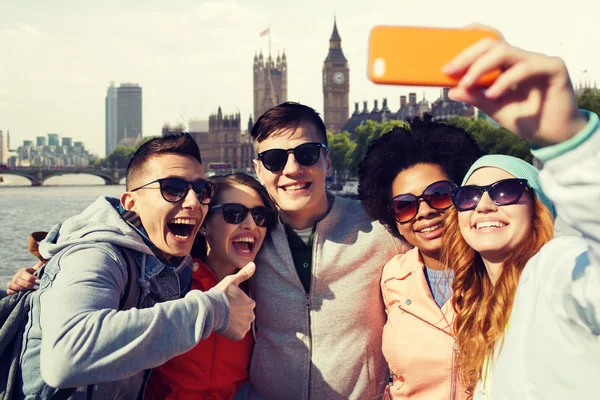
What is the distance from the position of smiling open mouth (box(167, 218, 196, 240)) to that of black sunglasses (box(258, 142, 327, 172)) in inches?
20.8

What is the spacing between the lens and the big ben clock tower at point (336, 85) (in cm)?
9981

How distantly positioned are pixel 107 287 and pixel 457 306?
111 centimetres

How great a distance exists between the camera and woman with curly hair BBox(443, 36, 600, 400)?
0.94m

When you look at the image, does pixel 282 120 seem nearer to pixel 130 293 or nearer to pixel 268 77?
pixel 130 293

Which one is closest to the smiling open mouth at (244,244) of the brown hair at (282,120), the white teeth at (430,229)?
the brown hair at (282,120)

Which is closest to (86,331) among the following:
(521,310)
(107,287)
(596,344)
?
(107,287)

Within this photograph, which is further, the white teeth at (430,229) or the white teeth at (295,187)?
the white teeth at (295,187)

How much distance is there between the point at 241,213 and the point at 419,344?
92cm

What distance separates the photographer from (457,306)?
221 centimetres

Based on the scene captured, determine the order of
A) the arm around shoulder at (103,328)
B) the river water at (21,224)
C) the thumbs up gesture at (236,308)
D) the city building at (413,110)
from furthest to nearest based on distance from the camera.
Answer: the city building at (413,110) → the river water at (21,224) → the thumbs up gesture at (236,308) → the arm around shoulder at (103,328)

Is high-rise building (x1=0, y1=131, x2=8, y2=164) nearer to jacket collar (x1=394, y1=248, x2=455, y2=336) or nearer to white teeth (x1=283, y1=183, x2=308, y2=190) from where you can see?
white teeth (x1=283, y1=183, x2=308, y2=190)

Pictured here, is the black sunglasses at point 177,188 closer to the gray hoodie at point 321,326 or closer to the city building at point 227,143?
the gray hoodie at point 321,326

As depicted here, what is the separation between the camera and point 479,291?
2.10 meters

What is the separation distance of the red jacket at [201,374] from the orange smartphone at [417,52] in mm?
1753
